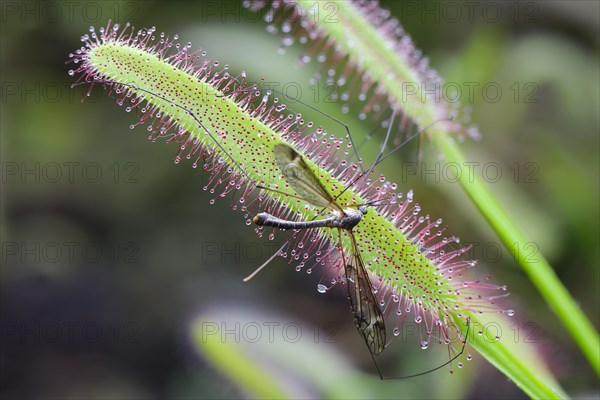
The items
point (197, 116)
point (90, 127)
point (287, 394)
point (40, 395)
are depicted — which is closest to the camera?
point (197, 116)

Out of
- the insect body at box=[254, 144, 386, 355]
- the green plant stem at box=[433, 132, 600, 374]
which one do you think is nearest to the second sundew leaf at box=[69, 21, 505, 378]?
the insect body at box=[254, 144, 386, 355]

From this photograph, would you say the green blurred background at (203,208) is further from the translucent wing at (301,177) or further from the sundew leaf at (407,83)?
the translucent wing at (301,177)

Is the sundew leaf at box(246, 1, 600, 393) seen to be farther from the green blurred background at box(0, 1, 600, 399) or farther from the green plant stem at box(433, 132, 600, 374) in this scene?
the green blurred background at box(0, 1, 600, 399)

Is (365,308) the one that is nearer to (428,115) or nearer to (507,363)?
(507,363)

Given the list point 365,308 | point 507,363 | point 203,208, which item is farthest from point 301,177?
point 203,208

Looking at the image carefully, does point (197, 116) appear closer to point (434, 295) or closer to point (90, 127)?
point (434, 295)

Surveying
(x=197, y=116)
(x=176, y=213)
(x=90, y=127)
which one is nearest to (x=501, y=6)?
(x=176, y=213)
